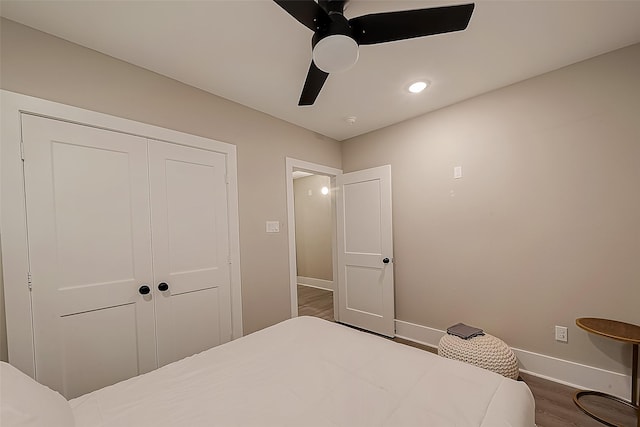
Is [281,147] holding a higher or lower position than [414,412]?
higher

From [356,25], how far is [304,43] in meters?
0.52

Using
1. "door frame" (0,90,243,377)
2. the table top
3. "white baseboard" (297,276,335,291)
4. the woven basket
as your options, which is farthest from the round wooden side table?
"white baseboard" (297,276,335,291)

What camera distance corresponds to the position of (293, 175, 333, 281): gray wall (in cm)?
552

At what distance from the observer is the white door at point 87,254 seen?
5.10 ft

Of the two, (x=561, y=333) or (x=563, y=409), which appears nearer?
(x=563, y=409)

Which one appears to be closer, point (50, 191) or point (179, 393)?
point (179, 393)

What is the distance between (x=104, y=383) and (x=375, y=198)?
2932mm

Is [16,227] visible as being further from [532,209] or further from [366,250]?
[532,209]

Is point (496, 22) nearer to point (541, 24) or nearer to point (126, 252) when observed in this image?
point (541, 24)

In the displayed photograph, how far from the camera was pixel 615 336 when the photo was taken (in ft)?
5.42

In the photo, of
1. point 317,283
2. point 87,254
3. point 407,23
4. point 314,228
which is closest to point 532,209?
point 407,23

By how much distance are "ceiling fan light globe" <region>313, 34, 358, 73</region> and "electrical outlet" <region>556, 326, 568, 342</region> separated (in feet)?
8.66

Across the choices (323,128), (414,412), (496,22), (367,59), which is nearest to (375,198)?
(323,128)

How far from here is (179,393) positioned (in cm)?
112
